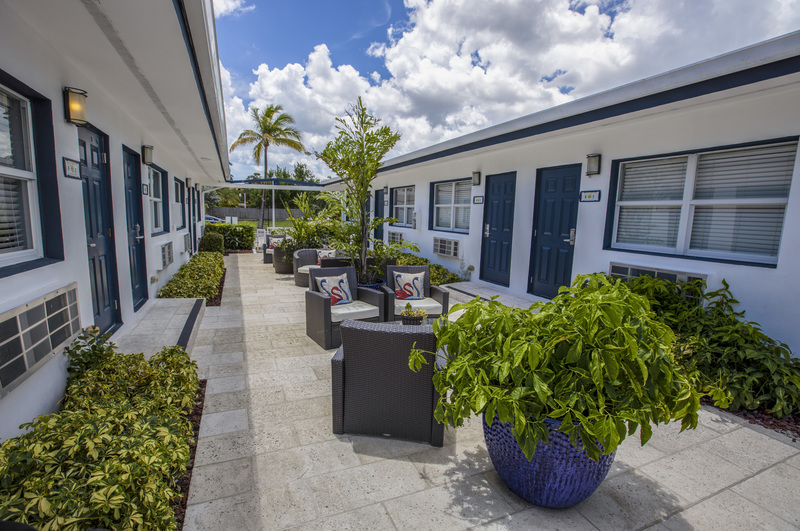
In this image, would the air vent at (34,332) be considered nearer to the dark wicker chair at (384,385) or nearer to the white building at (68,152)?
the white building at (68,152)

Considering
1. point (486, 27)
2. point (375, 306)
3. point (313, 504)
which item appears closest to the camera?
point (313, 504)

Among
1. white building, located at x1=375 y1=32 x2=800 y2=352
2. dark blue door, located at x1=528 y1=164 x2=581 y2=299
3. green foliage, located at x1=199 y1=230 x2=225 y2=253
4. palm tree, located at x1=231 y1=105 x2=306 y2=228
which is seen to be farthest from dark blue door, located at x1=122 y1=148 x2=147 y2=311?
palm tree, located at x1=231 y1=105 x2=306 y2=228

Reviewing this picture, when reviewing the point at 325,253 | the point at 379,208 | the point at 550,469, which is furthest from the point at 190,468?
the point at 379,208

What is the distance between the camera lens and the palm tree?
2100 centimetres

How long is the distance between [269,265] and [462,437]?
8393 mm

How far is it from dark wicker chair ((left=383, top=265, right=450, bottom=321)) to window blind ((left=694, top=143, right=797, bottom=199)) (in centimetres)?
294

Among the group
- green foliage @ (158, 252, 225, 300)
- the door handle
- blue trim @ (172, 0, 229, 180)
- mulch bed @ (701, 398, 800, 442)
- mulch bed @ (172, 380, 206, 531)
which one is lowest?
mulch bed @ (172, 380, 206, 531)

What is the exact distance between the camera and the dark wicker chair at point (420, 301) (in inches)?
168

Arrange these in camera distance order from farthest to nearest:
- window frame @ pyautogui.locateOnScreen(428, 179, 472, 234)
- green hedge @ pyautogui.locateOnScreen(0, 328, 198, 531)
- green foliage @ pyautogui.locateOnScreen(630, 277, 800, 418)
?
window frame @ pyautogui.locateOnScreen(428, 179, 472, 234)
green foliage @ pyautogui.locateOnScreen(630, 277, 800, 418)
green hedge @ pyautogui.locateOnScreen(0, 328, 198, 531)

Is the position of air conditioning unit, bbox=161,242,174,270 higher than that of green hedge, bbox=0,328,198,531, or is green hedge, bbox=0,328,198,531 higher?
air conditioning unit, bbox=161,242,174,270

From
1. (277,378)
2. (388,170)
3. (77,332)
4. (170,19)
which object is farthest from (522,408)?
(388,170)

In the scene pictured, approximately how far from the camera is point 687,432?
2574 mm

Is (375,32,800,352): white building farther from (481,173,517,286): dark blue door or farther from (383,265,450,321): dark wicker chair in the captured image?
→ (383,265,450,321): dark wicker chair

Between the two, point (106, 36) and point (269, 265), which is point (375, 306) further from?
point (269, 265)
